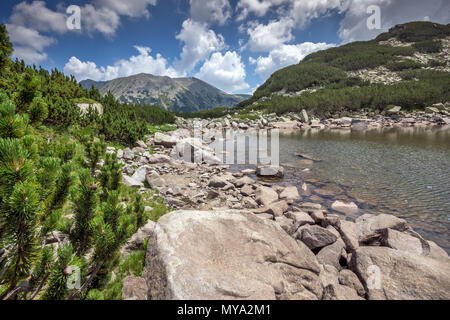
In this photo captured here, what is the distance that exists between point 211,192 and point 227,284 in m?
6.53

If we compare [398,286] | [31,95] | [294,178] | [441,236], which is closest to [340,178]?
[294,178]

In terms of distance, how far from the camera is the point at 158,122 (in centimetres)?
4381

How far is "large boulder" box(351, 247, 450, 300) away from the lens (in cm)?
A: 355

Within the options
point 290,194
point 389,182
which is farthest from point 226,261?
point 389,182

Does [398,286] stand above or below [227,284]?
below

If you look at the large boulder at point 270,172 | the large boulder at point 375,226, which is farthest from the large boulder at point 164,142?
the large boulder at point 375,226

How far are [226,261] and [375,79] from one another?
5374 inches

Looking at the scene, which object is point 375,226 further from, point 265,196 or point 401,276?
point 265,196

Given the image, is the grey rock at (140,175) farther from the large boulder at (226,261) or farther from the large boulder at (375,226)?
the large boulder at (375,226)

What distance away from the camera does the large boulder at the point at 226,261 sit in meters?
2.79

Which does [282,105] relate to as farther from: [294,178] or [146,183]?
[146,183]

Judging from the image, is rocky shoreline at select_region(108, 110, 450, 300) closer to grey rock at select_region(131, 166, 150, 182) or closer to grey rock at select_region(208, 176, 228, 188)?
grey rock at select_region(208, 176, 228, 188)

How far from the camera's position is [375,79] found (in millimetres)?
102125

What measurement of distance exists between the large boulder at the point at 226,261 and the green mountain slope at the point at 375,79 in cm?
7619
